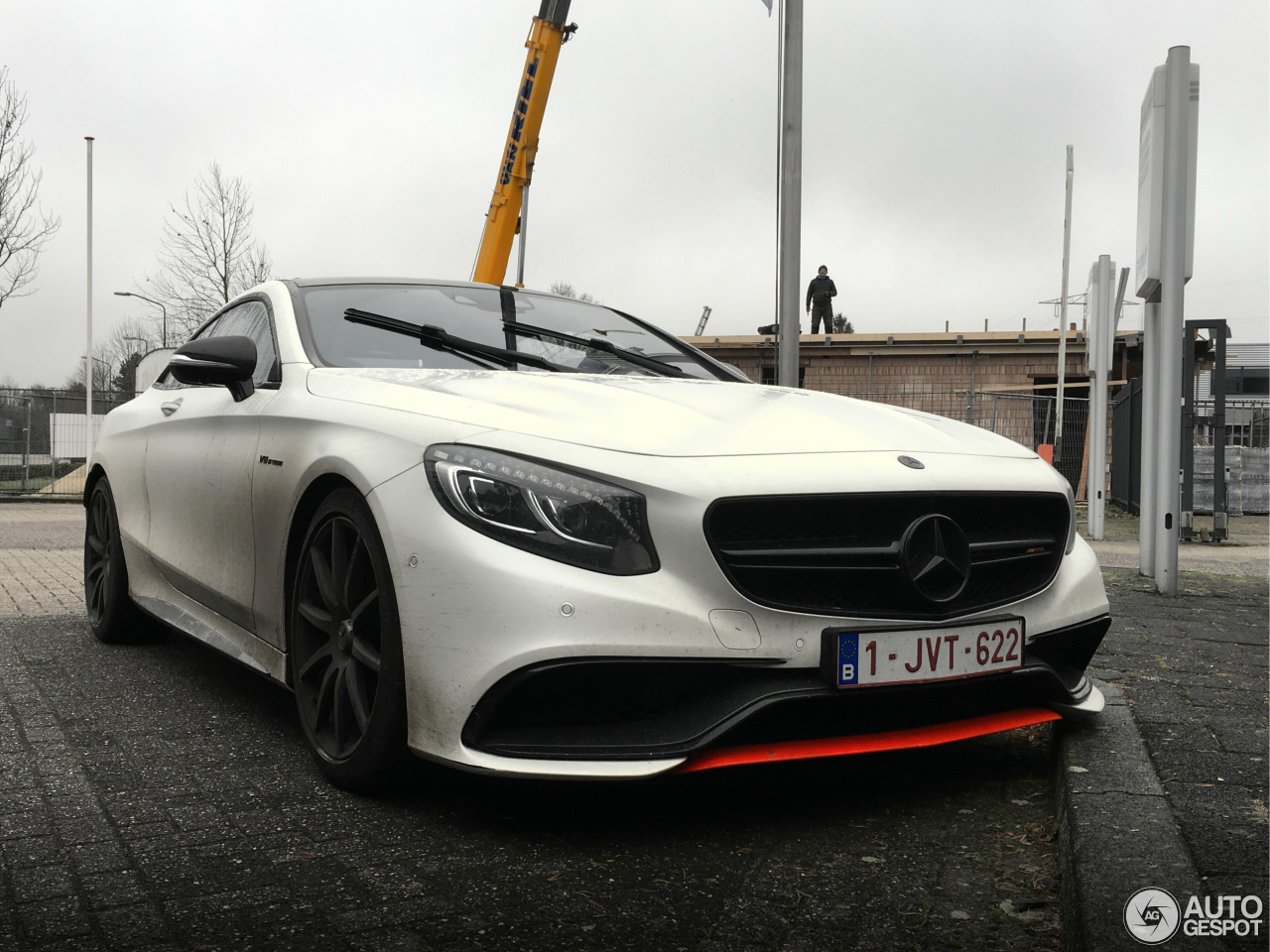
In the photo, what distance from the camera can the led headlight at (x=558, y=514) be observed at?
8.35 ft

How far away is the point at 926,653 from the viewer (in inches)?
107

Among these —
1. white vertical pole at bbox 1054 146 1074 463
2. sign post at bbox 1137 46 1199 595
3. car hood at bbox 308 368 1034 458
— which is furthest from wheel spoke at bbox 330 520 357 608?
white vertical pole at bbox 1054 146 1074 463

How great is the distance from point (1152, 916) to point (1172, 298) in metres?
5.63

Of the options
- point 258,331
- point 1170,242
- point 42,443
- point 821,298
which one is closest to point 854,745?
point 258,331

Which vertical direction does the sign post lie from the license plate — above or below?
above

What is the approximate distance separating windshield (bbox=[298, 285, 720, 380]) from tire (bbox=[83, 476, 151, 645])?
166 cm

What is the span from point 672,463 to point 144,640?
3361 mm

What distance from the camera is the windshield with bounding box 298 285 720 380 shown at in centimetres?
366

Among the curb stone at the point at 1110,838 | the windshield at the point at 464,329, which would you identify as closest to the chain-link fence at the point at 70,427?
the windshield at the point at 464,329

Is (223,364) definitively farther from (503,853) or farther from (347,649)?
(503,853)

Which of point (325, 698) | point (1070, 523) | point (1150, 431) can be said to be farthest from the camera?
point (1150, 431)

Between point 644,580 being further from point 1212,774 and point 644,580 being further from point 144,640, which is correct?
point 144,640

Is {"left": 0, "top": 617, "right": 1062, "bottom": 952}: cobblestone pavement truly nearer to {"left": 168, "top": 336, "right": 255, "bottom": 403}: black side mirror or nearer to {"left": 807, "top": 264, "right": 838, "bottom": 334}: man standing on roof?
{"left": 168, "top": 336, "right": 255, "bottom": 403}: black side mirror

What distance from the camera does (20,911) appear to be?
2236 millimetres
